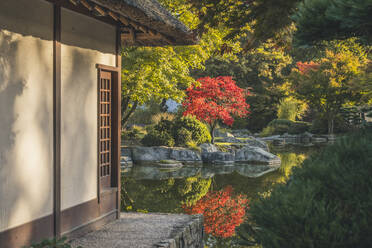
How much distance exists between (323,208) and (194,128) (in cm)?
1479

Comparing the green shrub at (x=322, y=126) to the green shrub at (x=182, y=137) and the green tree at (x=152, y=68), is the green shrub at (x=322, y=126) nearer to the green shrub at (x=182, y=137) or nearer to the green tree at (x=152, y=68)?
the green shrub at (x=182, y=137)

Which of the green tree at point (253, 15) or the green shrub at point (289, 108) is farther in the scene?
the green shrub at point (289, 108)

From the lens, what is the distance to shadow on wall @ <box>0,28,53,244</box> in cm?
411

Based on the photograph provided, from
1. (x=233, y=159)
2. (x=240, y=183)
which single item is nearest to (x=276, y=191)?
(x=240, y=183)

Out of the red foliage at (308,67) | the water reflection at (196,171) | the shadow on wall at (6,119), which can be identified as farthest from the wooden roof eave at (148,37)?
the red foliage at (308,67)

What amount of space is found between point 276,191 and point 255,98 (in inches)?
1146

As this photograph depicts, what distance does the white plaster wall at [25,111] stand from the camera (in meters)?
4.11

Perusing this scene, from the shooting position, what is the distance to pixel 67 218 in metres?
5.17

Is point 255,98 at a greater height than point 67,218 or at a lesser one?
greater

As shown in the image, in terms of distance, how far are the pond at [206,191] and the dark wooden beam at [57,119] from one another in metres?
3.08

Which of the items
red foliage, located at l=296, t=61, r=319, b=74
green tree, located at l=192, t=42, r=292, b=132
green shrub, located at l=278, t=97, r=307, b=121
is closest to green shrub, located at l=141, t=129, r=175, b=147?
red foliage, located at l=296, t=61, r=319, b=74

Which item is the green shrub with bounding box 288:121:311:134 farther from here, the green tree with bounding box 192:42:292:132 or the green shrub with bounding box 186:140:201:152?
the green shrub with bounding box 186:140:201:152

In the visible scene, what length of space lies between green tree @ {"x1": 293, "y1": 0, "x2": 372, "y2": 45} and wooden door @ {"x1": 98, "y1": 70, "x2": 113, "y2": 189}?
3.96 meters

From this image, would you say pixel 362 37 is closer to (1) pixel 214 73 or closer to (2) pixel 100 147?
(2) pixel 100 147
